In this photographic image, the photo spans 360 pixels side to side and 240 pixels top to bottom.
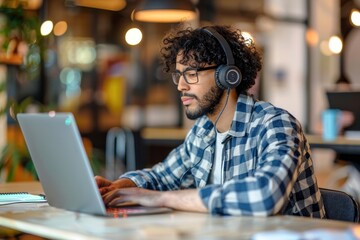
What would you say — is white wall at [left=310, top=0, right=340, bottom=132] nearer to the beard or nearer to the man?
the man

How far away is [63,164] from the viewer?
2.24 m

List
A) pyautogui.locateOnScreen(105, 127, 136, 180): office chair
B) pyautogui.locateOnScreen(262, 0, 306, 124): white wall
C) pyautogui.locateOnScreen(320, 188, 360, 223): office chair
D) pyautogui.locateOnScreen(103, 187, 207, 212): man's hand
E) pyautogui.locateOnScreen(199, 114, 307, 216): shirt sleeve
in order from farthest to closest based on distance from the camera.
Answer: pyautogui.locateOnScreen(262, 0, 306, 124): white wall, pyautogui.locateOnScreen(105, 127, 136, 180): office chair, pyautogui.locateOnScreen(320, 188, 360, 223): office chair, pyautogui.locateOnScreen(103, 187, 207, 212): man's hand, pyautogui.locateOnScreen(199, 114, 307, 216): shirt sleeve

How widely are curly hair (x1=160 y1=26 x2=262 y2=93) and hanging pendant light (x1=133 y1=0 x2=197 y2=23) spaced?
2.23m

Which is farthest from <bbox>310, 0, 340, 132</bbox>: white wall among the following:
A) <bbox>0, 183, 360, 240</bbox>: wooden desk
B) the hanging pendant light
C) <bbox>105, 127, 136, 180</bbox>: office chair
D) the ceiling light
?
<bbox>0, 183, 360, 240</bbox>: wooden desk

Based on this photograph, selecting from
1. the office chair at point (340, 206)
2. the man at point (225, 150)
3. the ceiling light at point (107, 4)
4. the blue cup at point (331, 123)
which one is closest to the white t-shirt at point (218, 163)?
the man at point (225, 150)

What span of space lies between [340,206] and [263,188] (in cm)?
47

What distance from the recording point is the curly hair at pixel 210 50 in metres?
2.71

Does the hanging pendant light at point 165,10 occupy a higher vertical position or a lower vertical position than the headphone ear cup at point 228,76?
higher

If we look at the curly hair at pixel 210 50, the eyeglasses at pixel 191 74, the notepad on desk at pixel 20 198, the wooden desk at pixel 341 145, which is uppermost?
the curly hair at pixel 210 50

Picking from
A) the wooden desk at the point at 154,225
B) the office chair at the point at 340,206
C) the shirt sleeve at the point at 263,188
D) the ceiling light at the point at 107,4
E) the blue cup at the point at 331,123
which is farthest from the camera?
the ceiling light at the point at 107,4

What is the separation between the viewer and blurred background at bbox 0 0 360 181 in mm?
5359

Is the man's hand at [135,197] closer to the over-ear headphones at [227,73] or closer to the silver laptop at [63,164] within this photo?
the silver laptop at [63,164]

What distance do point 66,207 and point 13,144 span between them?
113 inches

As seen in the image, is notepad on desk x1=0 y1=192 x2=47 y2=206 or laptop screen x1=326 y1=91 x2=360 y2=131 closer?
notepad on desk x1=0 y1=192 x2=47 y2=206
